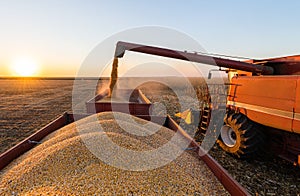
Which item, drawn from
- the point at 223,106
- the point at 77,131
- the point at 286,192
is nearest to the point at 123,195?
the point at 77,131

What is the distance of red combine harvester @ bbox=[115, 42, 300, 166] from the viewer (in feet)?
9.43

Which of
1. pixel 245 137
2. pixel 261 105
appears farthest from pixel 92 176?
pixel 261 105

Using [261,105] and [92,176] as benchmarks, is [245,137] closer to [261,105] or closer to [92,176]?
[261,105]

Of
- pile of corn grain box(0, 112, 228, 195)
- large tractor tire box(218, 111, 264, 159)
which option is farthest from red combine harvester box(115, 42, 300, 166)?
pile of corn grain box(0, 112, 228, 195)

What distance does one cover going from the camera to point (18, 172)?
230cm

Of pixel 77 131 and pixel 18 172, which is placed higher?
pixel 77 131

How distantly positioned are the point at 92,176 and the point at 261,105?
289 cm

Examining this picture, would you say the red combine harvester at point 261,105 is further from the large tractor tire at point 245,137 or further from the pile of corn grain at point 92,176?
the pile of corn grain at point 92,176

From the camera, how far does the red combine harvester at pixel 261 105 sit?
2.87 m

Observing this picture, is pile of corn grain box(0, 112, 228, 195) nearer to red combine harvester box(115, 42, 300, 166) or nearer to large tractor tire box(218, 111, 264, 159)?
large tractor tire box(218, 111, 264, 159)

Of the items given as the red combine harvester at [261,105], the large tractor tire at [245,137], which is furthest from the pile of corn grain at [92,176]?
the red combine harvester at [261,105]

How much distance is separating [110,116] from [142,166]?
2.16 meters

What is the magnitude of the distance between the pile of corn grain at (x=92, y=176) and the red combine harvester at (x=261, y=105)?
1.40 metres

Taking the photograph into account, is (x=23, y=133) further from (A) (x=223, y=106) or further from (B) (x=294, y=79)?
(B) (x=294, y=79)
